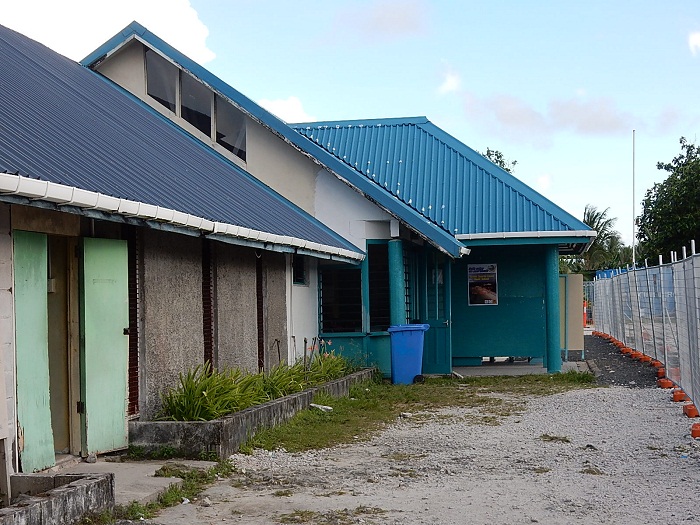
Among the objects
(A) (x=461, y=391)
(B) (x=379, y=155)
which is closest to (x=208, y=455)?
(A) (x=461, y=391)

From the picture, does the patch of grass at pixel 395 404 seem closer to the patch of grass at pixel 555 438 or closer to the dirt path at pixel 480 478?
the dirt path at pixel 480 478

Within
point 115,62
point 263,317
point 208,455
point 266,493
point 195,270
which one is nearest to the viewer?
point 266,493

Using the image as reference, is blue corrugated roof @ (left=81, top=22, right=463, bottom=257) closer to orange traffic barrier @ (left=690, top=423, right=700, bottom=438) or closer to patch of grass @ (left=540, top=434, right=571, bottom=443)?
patch of grass @ (left=540, top=434, right=571, bottom=443)

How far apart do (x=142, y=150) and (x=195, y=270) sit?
207cm

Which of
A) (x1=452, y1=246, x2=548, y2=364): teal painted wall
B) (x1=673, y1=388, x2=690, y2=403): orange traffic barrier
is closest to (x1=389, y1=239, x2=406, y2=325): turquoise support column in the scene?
(x1=452, y1=246, x2=548, y2=364): teal painted wall

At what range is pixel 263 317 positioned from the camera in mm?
14695

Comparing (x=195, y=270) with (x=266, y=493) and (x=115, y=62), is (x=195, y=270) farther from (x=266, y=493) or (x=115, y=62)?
(x=115, y=62)

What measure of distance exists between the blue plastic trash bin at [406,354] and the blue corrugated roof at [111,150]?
1836 millimetres

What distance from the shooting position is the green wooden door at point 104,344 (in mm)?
9445

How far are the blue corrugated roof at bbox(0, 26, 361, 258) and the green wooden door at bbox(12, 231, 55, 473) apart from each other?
0.76 metres

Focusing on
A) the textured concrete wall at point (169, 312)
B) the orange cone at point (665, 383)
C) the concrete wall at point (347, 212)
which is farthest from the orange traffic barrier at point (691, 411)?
the concrete wall at point (347, 212)

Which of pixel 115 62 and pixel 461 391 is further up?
pixel 115 62

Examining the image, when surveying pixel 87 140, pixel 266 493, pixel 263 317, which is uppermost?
pixel 87 140

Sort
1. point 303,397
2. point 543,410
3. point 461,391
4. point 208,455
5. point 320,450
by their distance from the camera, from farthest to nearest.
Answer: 1. point 461,391
2. point 543,410
3. point 303,397
4. point 320,450
5. point 208,455
